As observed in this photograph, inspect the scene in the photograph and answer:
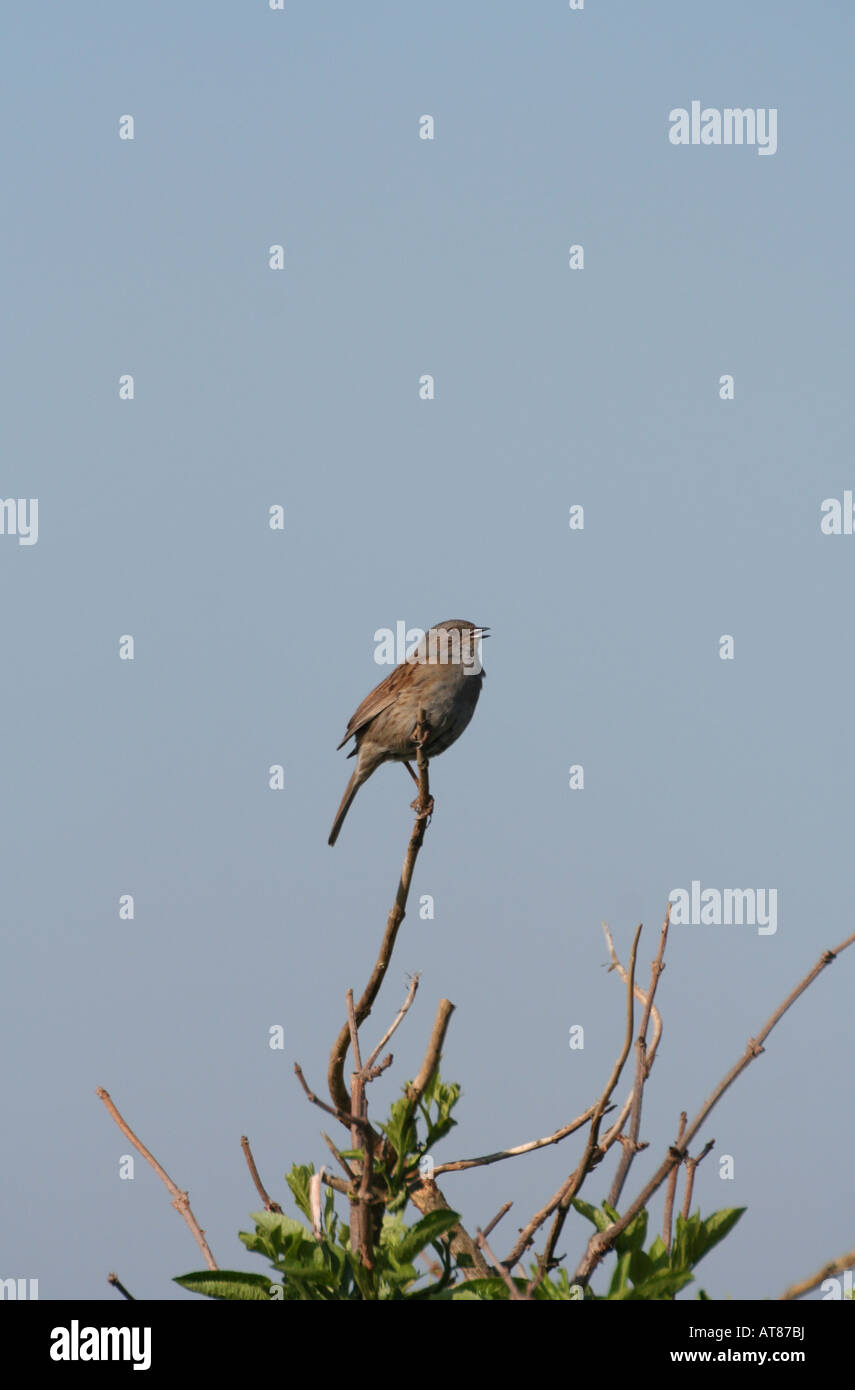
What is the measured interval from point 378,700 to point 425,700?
55 cm

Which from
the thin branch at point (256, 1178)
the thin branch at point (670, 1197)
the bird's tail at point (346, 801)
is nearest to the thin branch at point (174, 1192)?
the thin branch at point (256, 1178)

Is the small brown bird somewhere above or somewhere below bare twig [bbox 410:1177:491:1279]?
above

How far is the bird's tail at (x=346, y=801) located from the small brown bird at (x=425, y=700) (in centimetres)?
1

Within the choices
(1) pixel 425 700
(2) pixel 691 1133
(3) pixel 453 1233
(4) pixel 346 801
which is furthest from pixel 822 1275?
(4) pixel 346 801

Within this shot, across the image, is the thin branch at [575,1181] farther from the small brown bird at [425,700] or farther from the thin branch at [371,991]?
the small brown bird at [425,700]

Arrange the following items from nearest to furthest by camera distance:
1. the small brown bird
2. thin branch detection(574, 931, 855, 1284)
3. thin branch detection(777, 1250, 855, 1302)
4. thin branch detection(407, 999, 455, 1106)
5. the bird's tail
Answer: thin branch detection(777, 1250, 855, 1302), thin branch detection(574, 931, 855, 1284), thin branch detection(407, 999, 455, 1106), the small brown bird, the bird's tail

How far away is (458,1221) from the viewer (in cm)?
383

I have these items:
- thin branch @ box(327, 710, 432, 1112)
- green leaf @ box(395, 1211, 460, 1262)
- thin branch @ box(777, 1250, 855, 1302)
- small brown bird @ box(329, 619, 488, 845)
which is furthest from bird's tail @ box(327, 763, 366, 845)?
thin branch @ box(777, 1250, 855, 1302)

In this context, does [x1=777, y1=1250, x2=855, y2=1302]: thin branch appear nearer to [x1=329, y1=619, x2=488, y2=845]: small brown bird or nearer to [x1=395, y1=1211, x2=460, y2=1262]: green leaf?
[x1=395, y1=1211, x2=460, y2=1262]: green leaf

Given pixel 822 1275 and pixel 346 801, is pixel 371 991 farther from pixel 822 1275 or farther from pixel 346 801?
pixel 346 801

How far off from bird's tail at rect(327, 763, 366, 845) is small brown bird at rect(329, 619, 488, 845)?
12mm

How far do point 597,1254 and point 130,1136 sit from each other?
4.07ft

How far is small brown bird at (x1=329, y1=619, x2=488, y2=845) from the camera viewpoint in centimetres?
920
